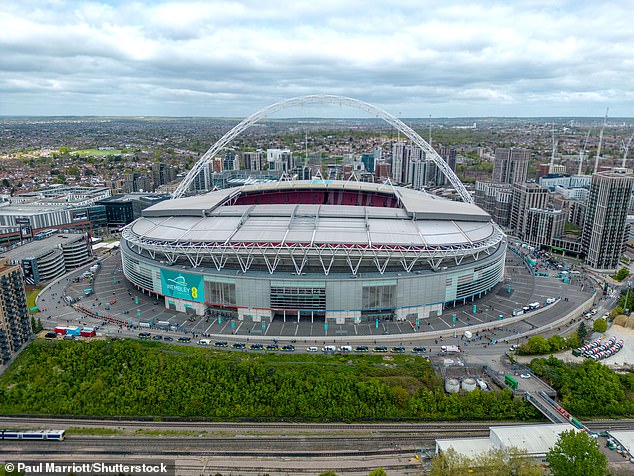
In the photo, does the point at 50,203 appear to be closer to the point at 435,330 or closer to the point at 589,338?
the point at 435,330

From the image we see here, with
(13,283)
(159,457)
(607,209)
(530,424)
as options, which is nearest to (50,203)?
(13,283)

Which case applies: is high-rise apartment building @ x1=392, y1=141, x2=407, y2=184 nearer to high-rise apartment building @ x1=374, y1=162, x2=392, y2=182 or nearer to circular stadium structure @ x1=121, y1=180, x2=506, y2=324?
high-rise apartment building @ x1=374, y1=162, x2=392, y2=182

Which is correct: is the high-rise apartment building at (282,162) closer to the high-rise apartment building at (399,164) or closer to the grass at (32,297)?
the high-rise apartment building at (399,164)

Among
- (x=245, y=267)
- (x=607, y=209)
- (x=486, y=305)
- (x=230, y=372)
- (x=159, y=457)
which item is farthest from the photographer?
(x=607, y=209)

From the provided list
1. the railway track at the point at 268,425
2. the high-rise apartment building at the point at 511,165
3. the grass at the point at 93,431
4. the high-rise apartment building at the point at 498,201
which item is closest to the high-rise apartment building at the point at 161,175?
the high-rise apartment building at the point at 498,201

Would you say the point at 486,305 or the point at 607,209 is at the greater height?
the point at 607,209

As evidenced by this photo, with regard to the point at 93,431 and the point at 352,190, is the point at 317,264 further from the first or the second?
the point at 352,190

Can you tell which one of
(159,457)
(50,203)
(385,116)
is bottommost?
(159,457)

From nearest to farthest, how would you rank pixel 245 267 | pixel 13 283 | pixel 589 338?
pixel 13 283 < pixel 589 338 < pixel 245 267
